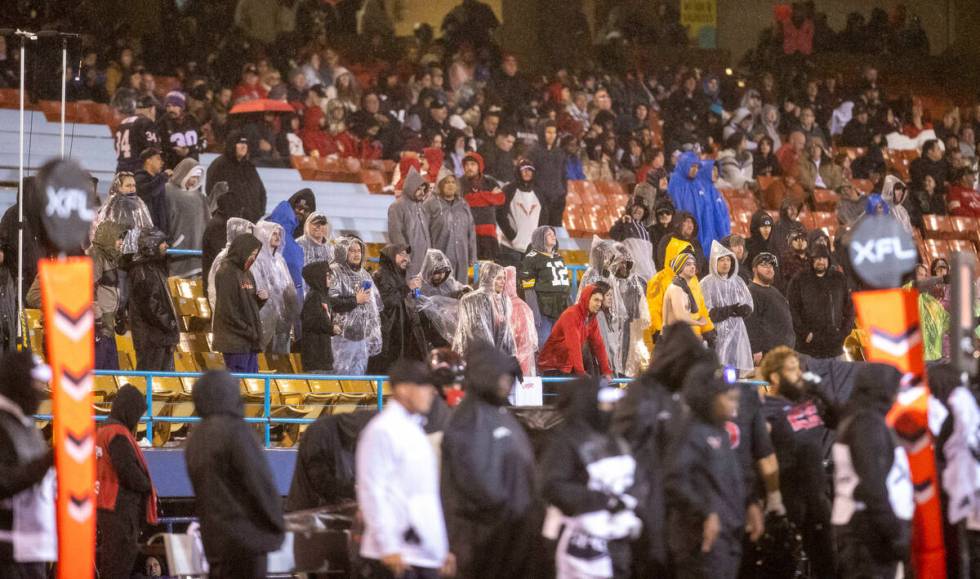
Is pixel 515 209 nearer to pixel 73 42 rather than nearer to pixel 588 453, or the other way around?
pixel 73 42

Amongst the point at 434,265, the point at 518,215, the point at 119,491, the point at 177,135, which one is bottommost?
the point at 119,491

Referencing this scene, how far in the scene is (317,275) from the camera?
14.6 m

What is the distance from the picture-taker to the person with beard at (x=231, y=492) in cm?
890

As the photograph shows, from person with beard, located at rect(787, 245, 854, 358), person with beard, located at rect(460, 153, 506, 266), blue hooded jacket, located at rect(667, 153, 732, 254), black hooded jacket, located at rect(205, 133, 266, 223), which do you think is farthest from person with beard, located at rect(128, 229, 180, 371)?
blue hooded jacket, located at rect(667, 153, 732, 254)

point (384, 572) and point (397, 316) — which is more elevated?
point (397, 316)

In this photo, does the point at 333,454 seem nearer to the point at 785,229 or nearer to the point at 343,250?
the point at 343,250

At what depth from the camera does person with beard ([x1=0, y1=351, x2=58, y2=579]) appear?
27.5ft

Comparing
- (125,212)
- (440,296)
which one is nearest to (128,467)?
(125,212)

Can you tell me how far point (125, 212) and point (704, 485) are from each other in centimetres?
744

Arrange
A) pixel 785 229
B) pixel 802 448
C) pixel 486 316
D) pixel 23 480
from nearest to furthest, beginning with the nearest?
1. pixel 23 480
2. pixel 802 448
3. pixel 486 316
4. pixel 785 229

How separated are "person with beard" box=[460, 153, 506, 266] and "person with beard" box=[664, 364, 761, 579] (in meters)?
9.04

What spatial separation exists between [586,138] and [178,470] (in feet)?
39.5

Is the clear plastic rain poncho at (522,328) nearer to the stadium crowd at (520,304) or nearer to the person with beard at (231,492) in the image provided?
the stadium crowd at (520,304)

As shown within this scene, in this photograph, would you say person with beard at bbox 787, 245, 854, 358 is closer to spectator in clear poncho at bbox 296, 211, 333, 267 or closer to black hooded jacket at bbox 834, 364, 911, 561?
spectator in clear poncho at bbox 296, 211, 333, 267
